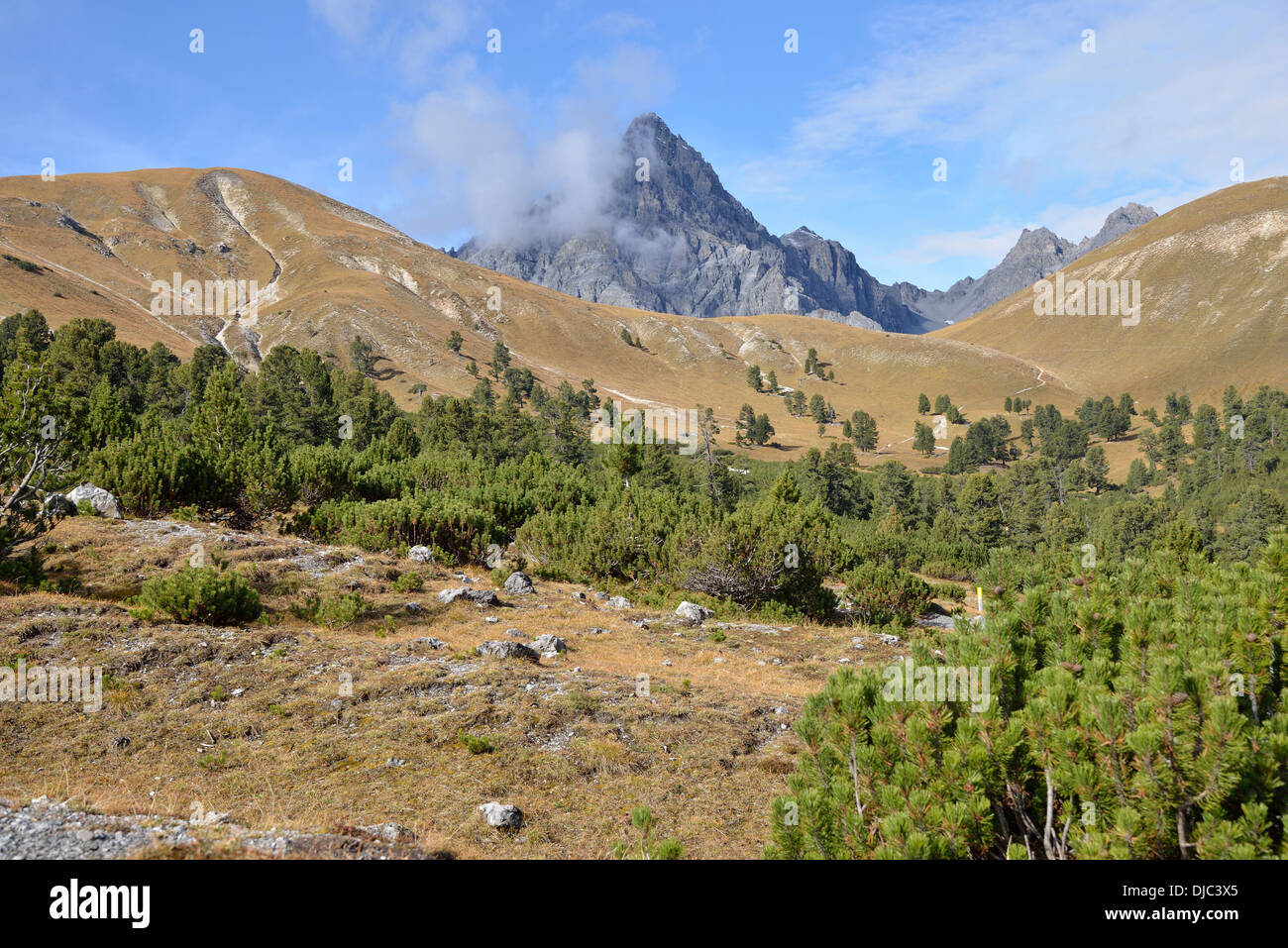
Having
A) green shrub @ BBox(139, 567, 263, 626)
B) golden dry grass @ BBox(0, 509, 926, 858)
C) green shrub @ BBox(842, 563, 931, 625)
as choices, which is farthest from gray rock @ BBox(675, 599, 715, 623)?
green shrub @ BBox(139, 567, 263, 626)

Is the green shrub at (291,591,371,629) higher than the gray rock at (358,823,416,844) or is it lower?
higher

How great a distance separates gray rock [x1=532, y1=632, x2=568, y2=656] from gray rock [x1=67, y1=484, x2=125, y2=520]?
1397cm

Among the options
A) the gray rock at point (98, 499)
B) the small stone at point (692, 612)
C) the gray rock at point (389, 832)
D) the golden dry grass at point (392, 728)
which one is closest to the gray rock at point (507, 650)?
the golden dry grass at point (392, 728)

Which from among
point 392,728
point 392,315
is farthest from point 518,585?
point 392,315

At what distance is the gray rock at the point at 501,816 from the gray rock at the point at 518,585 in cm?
1301

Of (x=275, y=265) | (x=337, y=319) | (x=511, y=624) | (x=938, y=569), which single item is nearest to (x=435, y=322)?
(x=337, y=319)

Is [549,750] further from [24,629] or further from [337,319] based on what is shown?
[337,319]

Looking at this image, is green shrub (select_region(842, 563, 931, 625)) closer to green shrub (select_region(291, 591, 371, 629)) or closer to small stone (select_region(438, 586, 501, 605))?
small stone (select_region(438, 586, 501, 605))

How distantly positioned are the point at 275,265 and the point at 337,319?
158 feet

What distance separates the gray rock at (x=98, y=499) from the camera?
19.2 m

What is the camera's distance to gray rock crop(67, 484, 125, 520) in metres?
19.2

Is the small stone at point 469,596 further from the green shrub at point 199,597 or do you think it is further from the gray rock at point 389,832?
the gray rock at point 389,832

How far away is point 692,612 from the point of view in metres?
19.7
